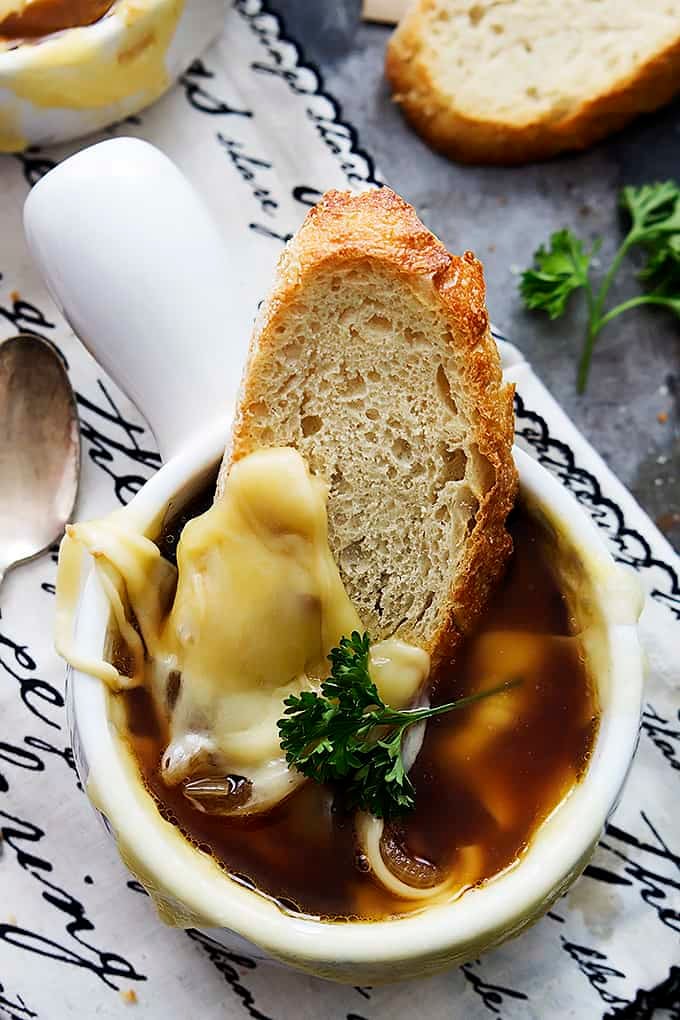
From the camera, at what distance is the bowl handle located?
1.36 meters

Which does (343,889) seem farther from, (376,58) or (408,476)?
(376,58)

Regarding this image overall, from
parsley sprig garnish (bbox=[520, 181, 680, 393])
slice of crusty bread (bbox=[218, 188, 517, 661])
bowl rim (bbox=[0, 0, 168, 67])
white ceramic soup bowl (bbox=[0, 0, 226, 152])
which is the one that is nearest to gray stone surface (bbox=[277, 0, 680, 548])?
parsley sprig garnish (bbox=[520, 181, 680, 393])

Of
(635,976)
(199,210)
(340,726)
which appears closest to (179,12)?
(199,210)

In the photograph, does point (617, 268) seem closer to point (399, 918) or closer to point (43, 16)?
point (43, 16)

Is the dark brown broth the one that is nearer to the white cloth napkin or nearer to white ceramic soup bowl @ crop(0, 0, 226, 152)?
the white cloth napkin

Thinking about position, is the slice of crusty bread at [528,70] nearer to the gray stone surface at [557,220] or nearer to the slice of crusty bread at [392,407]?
the gray stone surface at [557,220]

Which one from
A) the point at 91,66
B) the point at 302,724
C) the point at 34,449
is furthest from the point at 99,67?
the point at 302,724

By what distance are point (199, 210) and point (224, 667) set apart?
0.51 m

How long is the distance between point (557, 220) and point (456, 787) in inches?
39.7

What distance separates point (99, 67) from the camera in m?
1.58

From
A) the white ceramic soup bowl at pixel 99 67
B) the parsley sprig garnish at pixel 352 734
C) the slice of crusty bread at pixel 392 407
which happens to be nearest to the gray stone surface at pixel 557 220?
the white ceramic soup bowl at pixel 99 67

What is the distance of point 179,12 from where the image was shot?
1.61 meters

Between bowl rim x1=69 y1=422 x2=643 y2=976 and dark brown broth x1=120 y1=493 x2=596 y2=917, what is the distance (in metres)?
0.02

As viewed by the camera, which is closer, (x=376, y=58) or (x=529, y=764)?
(x=529, y=764)
